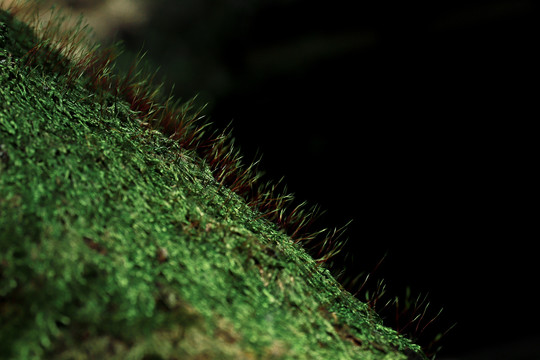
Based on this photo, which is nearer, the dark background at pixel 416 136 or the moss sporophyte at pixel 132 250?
the moss sporophyte at pixel 132 250

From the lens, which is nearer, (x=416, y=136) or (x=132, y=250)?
(x=132, y=250)

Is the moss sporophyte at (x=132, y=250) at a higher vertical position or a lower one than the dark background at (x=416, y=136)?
lower

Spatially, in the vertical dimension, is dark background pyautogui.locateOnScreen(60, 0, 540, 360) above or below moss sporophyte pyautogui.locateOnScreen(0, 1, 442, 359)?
above

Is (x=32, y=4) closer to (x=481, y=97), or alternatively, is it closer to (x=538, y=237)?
(x=481, y=97)

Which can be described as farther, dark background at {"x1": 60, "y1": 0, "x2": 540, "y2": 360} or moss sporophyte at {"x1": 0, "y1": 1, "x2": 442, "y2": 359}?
dark background at {"x1": 60, "y1": 0, "x2": 540, "y2": 360}

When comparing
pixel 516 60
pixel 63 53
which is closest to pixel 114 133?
pixel 63 53
